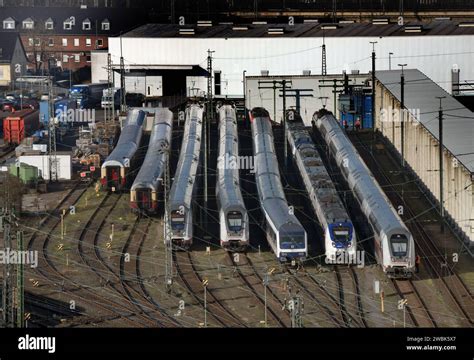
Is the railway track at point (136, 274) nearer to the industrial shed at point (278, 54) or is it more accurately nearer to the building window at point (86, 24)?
the industrial shed at point (278, 54)

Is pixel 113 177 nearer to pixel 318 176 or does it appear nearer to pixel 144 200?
pixel 144 200

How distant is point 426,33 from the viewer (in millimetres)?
49625

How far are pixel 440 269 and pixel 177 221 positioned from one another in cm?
603

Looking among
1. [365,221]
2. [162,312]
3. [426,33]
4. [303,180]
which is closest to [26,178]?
[303,180]

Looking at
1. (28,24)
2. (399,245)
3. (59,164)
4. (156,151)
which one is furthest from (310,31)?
(399,245)

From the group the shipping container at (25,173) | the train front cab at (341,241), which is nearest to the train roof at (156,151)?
the shipping container at (25,173)

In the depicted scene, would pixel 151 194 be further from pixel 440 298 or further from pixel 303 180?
pixel 440 298

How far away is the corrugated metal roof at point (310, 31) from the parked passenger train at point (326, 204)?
507 inches

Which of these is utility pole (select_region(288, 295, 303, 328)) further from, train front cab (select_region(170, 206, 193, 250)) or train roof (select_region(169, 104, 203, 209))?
train roof (select_region(169, 104, 203, 209))

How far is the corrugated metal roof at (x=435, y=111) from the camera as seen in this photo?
30.4m
